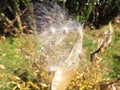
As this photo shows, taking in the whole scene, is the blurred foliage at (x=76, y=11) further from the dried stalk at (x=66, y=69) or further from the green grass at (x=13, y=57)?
the dried stalk at (x=66, y=69)

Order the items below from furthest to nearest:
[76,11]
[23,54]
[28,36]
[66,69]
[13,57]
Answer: [76,11], [28,36], [13,57], [23,54], [66,69]

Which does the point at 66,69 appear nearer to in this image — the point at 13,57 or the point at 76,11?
the point at 13,57

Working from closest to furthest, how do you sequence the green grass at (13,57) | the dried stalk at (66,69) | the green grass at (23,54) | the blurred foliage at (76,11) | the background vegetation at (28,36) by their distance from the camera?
the dried stalk at (66,69) → the background vegetation at (28,36) → the green grass at (13,57) → the green grass at (23,54) → the blurred foliage at (76,11)

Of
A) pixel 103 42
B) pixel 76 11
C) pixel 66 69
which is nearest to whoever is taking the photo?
pixel 66 69

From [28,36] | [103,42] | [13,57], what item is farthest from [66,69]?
[28,36]

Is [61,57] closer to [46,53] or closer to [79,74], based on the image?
[46,53]

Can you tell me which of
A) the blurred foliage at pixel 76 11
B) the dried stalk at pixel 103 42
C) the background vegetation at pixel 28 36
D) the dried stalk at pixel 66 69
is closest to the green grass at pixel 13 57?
the background vegetation at pixel 28 36

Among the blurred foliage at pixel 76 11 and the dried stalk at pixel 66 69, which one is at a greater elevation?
the blurred foliage at pixel 76 11

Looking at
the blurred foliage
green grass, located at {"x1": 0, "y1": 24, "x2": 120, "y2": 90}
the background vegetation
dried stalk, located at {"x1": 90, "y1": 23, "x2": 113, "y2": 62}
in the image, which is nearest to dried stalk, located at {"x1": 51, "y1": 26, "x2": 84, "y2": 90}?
dried stalk, located at {"x1": 90, "y1": 23, "x2": 113, "y2": 62}

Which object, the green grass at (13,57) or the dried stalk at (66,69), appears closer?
the dried stalk at (66,69)

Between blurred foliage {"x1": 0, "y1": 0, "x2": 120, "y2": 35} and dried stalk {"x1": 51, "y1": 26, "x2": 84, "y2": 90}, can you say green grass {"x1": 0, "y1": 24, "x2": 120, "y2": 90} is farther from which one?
dried stalk {"x1": 51, "y1": 26, "x2": 84, "y2": 90}

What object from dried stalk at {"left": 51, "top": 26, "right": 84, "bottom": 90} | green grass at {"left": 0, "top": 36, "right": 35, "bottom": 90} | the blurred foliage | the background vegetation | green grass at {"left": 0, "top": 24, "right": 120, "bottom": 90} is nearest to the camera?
dried stalk at {"left": 51, "top": 26, "right": 84, "bottom": 90}

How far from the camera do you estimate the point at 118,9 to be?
22.8 ft

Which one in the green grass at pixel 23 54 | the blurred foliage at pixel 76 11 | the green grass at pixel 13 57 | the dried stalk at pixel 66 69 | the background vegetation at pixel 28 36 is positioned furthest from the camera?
the blurred foliage at pixel 76 11
